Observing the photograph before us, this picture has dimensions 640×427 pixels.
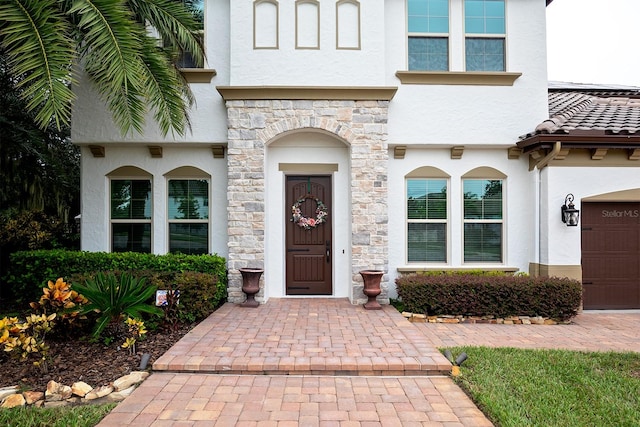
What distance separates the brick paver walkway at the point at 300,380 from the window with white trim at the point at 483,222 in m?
3.10

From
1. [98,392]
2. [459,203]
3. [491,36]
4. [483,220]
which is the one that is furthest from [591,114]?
[98,392]

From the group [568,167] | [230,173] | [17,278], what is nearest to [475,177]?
[568,167]

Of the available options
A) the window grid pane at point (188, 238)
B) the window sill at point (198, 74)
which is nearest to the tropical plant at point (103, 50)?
the window sill at point (198, 74)

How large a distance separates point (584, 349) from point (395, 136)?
4.99m

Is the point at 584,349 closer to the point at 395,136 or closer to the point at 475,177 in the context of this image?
the point at 475,177

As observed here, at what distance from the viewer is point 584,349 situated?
18.4ft

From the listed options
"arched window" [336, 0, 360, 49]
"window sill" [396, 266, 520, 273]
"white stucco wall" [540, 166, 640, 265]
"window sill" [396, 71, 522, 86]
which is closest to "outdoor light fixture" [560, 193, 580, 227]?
"white stucco wall" [540, 166, 640, 265]

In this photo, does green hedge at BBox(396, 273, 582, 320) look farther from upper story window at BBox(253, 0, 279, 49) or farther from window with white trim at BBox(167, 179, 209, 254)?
upper story window at BBox(253, 0, 279, 49)

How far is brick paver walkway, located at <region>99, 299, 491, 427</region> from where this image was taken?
3650mm

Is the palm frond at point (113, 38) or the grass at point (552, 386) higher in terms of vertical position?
the palm frond at point (113, 38)

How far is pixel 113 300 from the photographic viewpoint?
17.4ft

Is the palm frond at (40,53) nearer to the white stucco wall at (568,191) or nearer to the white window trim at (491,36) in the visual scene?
the white window trim at (491,36)

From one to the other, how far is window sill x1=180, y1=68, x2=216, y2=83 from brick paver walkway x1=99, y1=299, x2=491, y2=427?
497 centimetres

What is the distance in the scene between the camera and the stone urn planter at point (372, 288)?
7379mm
